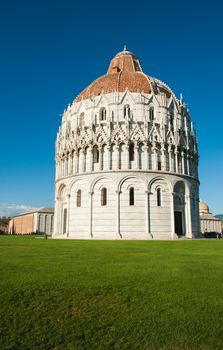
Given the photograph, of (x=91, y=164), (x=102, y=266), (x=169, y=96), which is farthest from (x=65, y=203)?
(x=102, y=266)

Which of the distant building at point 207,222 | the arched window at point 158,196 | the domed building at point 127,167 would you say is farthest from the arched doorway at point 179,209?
the distant building at point 207,222

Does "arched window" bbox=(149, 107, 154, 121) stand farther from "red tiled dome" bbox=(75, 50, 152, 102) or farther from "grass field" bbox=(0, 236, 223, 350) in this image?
"grass field" bbox=(0, 236, 223, 350)

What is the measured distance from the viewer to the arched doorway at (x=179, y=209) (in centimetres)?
4447

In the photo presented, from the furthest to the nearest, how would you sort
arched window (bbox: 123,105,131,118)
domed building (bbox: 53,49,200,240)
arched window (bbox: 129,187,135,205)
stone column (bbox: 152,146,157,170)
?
1. arched window (bbox: 123,105,131,118)
2. stone column (bbox: 152,146,157,170)
3. arched window (bbox: 129,187,135,205)
4. domed building (bbox: 53,49,200,240)

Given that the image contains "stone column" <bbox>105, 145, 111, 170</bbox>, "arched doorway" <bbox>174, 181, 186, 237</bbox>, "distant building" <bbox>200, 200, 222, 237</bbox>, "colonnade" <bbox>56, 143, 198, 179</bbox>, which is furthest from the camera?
"distant building" <bbox>200, 200, 222, 237</bbox>

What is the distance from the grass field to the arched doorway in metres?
32.9

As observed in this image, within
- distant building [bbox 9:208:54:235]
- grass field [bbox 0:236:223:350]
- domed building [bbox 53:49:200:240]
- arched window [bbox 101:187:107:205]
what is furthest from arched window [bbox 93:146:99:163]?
distant building [bbox 9:208:54:235]

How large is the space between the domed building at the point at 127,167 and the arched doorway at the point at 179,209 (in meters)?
0.14

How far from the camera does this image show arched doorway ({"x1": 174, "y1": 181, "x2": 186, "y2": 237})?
146 ft

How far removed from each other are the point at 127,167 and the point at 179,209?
32.8ft

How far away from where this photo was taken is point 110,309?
836 centimetres

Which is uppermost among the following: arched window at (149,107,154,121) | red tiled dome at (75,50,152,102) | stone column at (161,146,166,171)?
red tiled dome at (75,50,152,102)

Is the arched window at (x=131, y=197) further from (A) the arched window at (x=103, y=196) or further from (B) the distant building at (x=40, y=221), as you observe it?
(B) the distant building at (x=40, y=221)

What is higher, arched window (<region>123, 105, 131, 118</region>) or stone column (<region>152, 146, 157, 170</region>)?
arched window (<region>123, 105, 131, 118</region>)
